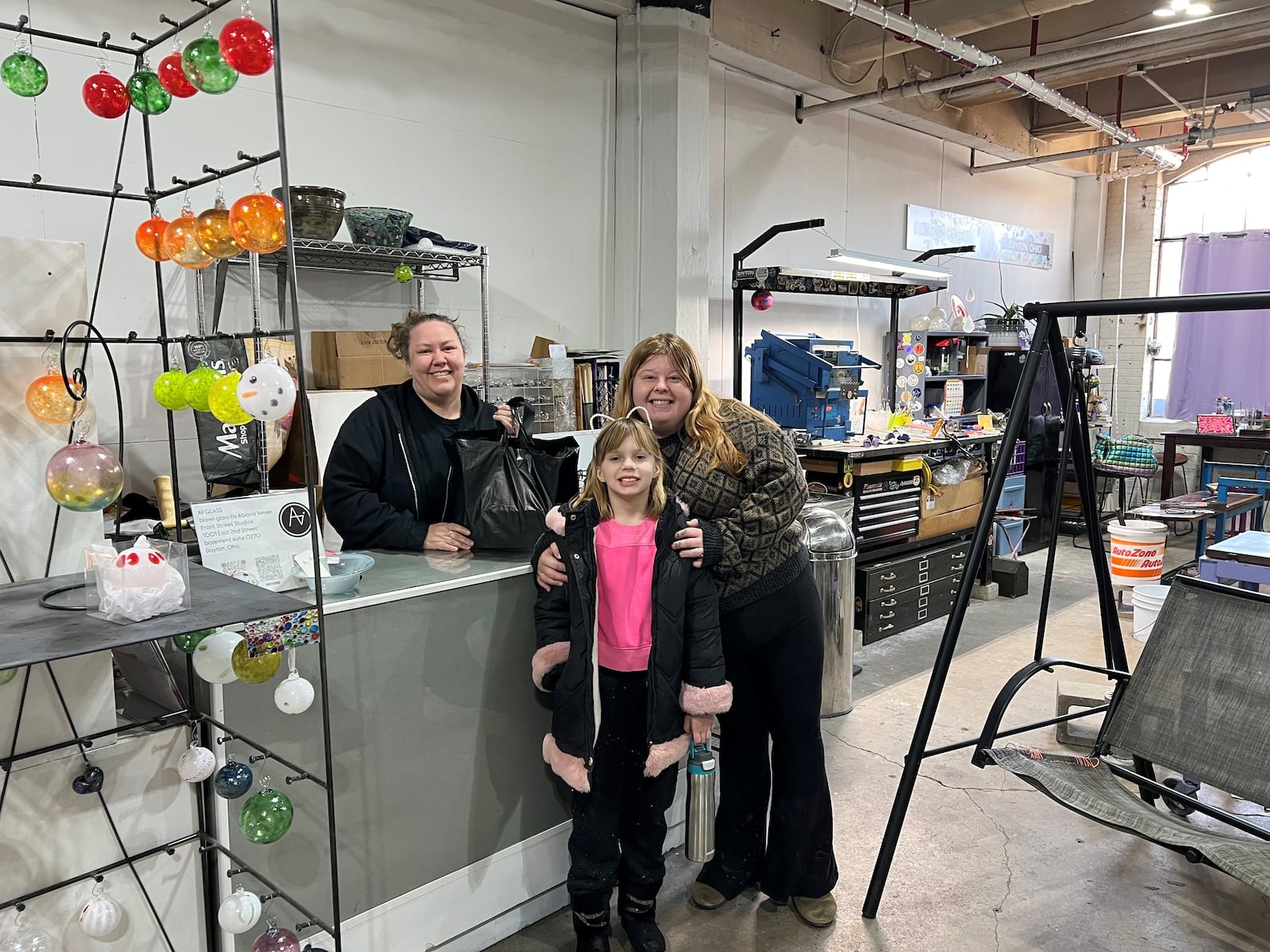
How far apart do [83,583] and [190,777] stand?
0.38 meters

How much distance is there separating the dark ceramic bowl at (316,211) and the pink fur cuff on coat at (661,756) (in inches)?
84.7

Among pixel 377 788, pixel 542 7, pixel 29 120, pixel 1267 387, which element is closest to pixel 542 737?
pixel 377 788

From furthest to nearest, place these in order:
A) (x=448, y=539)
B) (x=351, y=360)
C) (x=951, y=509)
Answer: (x=951, y=509) → (x=351, y=360) → (x=448, y=539)

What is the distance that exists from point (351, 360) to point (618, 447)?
163 centimetres

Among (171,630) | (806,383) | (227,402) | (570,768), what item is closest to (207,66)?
(227,402)

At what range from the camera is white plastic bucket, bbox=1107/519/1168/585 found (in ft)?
15.6

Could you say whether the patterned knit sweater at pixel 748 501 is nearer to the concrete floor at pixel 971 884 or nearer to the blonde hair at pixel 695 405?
the blonde hair at pixel 695 405

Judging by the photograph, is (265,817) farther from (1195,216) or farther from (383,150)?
(1195,216)

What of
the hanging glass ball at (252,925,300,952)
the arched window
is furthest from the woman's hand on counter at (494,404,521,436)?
the arched window

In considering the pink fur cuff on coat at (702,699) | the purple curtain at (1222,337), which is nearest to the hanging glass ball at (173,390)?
the pink fur cuff on coat at (702,699)

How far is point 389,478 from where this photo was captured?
2.42 m

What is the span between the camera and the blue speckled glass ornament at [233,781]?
1.56 m

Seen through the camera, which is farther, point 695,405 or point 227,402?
point 695,405

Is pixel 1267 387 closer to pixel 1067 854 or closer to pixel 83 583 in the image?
pixel 1067 854
